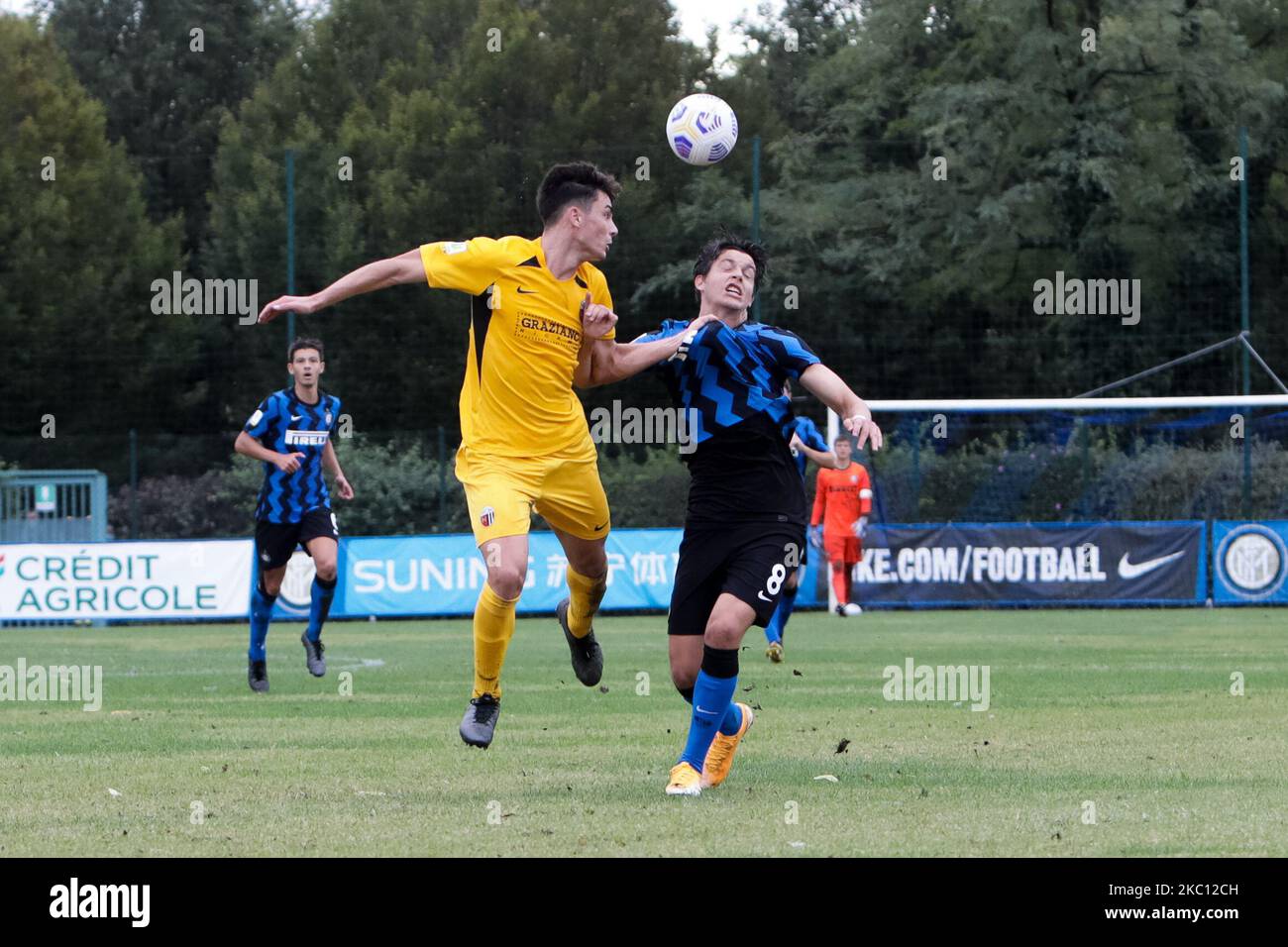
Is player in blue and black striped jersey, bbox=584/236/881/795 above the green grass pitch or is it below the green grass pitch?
above

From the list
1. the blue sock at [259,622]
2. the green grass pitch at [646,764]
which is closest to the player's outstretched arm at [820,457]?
the green grass pitch at [646,764]

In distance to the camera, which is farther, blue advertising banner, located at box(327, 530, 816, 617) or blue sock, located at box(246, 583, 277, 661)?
blue advertising banner, located at box(327, 530, 816, 617)

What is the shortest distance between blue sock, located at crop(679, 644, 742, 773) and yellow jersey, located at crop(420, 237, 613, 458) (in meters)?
1.34

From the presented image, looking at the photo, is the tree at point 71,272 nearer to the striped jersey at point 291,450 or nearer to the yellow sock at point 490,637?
the striped jersey at point 291,450

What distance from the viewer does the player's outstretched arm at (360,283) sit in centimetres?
720

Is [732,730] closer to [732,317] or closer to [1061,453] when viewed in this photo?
[732,317]

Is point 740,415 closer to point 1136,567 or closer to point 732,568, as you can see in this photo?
point 732,568

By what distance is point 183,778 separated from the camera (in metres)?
7.82

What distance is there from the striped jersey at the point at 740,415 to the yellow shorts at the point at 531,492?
745mm

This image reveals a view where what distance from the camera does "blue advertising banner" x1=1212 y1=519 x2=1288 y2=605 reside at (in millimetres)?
23297

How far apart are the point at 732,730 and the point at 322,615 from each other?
630cm

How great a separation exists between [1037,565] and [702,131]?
15.3 meters

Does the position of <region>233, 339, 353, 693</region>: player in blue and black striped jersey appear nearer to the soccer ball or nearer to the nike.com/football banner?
the soccer ball

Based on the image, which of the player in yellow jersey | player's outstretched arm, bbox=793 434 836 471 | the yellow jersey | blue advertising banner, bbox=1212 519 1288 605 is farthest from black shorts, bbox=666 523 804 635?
blue advertising banner, bbox=1212 519 1288 605
